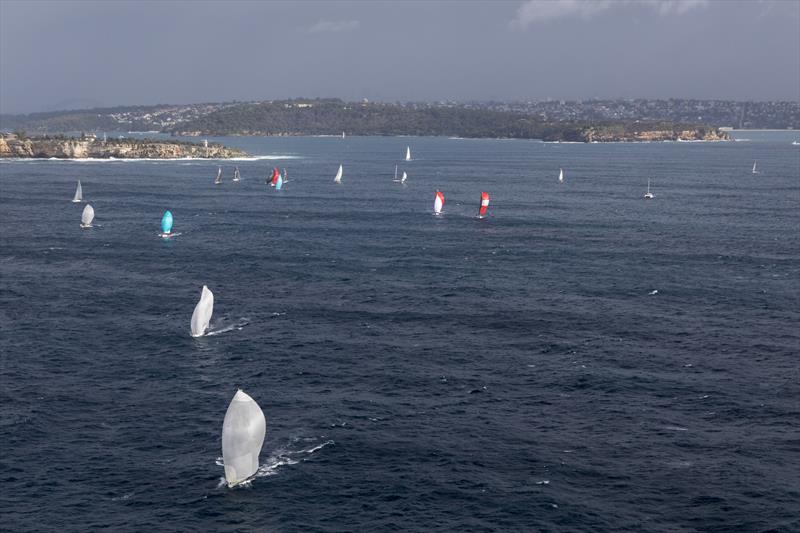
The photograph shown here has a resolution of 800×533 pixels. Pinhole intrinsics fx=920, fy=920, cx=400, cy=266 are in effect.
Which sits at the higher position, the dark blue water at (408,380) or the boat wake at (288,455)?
the dark blue water at (408,380)

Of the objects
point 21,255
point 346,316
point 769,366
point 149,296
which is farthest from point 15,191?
point 769,366

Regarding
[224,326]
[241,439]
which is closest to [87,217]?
[224,326]

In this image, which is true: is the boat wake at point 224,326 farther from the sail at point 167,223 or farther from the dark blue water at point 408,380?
the sail at point 167,223

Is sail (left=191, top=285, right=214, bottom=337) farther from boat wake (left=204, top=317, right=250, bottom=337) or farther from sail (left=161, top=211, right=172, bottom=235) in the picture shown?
sail (left=161, top=211, right=172, bottom=235)

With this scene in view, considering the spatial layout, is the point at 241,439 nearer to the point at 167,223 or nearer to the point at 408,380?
the point at 408,380

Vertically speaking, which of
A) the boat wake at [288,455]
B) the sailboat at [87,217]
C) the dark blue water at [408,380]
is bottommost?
the boat wake at [288,455]

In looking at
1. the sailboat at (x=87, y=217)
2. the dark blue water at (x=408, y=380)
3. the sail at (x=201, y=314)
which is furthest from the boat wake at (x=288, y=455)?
the sailboat at (x=87, y=217)

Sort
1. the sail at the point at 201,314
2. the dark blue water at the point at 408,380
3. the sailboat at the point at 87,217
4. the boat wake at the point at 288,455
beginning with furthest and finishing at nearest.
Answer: the sailboat at the point at 87,217
the sail at the point at 201,314
the boat wake at the point at 288,455
the dark blue water at the point at 408,380

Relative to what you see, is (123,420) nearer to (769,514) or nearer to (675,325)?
(769,514)
